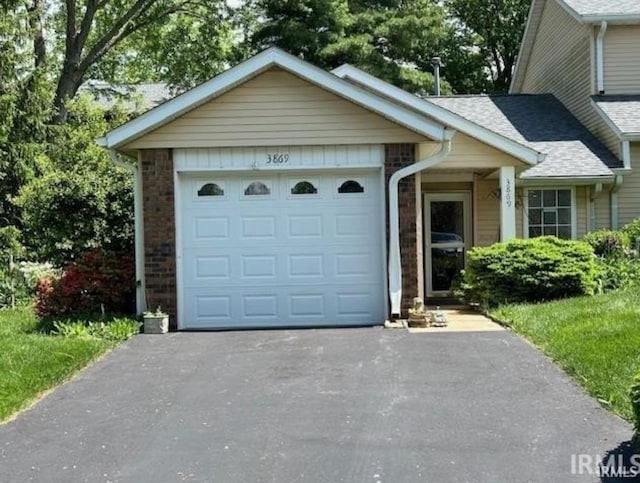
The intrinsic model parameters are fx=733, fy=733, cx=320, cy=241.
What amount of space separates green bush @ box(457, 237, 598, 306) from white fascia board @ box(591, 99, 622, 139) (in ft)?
13.4

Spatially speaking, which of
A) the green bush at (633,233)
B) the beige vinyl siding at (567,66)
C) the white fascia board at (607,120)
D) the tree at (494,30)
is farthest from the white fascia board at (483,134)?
the tree at (494,30)

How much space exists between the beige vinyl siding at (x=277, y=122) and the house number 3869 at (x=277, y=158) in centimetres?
19

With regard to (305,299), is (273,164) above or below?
above

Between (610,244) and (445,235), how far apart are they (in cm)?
322

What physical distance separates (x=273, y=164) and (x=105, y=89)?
21586 mm

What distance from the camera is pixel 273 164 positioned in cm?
1097

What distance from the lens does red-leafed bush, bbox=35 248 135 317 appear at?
11219mm

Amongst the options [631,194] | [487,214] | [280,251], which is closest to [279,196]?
[280,251]

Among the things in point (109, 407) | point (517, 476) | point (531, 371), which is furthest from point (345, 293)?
point (517, 476)

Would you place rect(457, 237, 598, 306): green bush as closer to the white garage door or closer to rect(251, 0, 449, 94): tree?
the white garage door

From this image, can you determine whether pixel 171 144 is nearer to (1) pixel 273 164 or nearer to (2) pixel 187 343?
(1) pixel 273 164

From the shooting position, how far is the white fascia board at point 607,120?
15.0 meters

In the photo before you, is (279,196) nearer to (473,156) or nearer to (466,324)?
(466,324)

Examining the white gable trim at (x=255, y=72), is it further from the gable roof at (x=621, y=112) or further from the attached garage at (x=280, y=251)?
the gable roof at (x=621, y=112)
